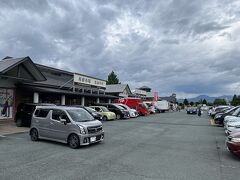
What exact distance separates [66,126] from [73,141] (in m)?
0.79

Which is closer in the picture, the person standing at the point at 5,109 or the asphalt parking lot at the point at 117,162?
the asphalt parking lot at the point at 117,162

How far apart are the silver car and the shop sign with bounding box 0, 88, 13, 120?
381 inches

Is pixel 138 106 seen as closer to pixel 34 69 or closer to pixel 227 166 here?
pixel 34 69

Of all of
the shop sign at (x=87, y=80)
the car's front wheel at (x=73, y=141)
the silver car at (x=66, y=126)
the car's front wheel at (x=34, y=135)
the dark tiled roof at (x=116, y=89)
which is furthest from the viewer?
the dark tiled roof at (x=116, y=89)

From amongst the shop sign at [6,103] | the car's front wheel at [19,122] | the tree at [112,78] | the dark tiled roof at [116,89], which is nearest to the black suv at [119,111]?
the shop sign at [6,103]

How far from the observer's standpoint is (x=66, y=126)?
1078 centimetres

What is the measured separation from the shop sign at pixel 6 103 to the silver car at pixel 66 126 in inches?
381

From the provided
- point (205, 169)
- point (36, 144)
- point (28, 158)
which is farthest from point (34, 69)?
point (205, 169)

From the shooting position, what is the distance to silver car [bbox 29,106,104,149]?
10.4 metres

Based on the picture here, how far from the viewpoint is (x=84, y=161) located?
26.4 ft

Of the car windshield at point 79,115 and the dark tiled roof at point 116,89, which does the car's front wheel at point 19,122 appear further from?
the dark tiled roof at point 116,89

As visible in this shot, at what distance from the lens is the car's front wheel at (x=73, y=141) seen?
1028cm

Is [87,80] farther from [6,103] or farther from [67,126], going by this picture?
[67,126]

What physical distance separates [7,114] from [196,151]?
16829mm
